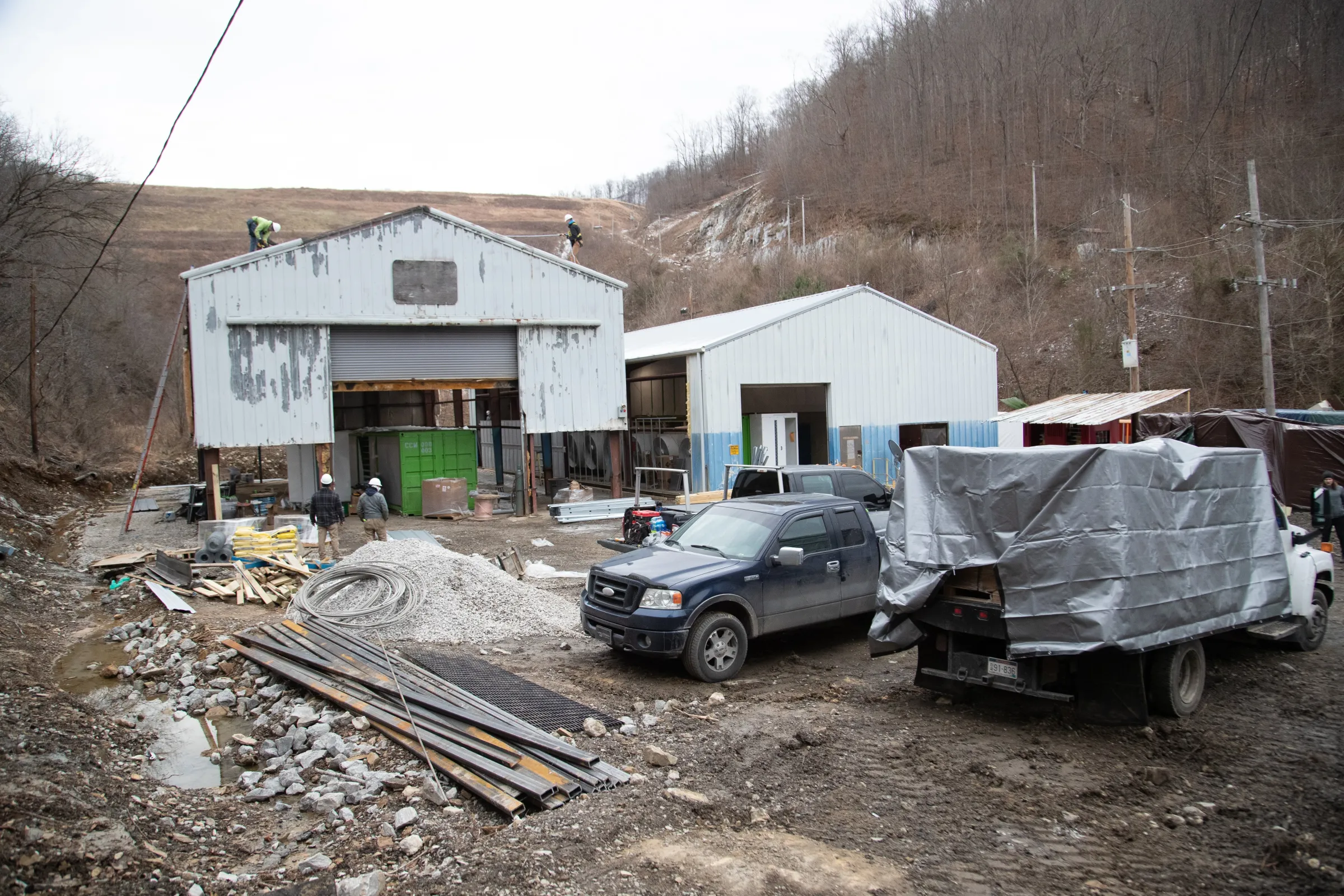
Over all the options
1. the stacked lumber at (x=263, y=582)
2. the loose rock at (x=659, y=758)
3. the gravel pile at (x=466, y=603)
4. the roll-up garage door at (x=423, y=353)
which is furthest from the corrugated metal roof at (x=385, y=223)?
the loose rock at (x=659, y=758)

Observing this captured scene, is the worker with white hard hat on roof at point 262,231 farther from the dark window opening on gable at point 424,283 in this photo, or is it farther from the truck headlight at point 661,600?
the truck headlight at point 661,600

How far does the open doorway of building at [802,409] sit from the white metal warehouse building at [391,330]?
6.71 metres

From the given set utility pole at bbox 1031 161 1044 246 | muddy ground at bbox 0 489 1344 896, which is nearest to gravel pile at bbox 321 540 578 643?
muddy ground at bbox 0 489 1344 896

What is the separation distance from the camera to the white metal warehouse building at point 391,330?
20359mm

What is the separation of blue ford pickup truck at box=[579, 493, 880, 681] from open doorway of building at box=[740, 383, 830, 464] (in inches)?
752

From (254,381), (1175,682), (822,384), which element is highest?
(254,381)

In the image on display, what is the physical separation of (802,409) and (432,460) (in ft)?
43.2

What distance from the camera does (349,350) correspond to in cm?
2188

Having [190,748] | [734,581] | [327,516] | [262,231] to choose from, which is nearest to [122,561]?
[327,516]

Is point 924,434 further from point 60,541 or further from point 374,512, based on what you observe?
point 60,541

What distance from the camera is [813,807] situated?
5723 mm

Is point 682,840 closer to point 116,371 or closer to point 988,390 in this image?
point 988,390

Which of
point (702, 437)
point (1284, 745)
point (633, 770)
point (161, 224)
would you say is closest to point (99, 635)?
point (633, 770)

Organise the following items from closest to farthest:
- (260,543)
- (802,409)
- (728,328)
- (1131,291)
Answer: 1. (260,543)
2. (1131,291)
3. (728,328)
4. (802,409)
